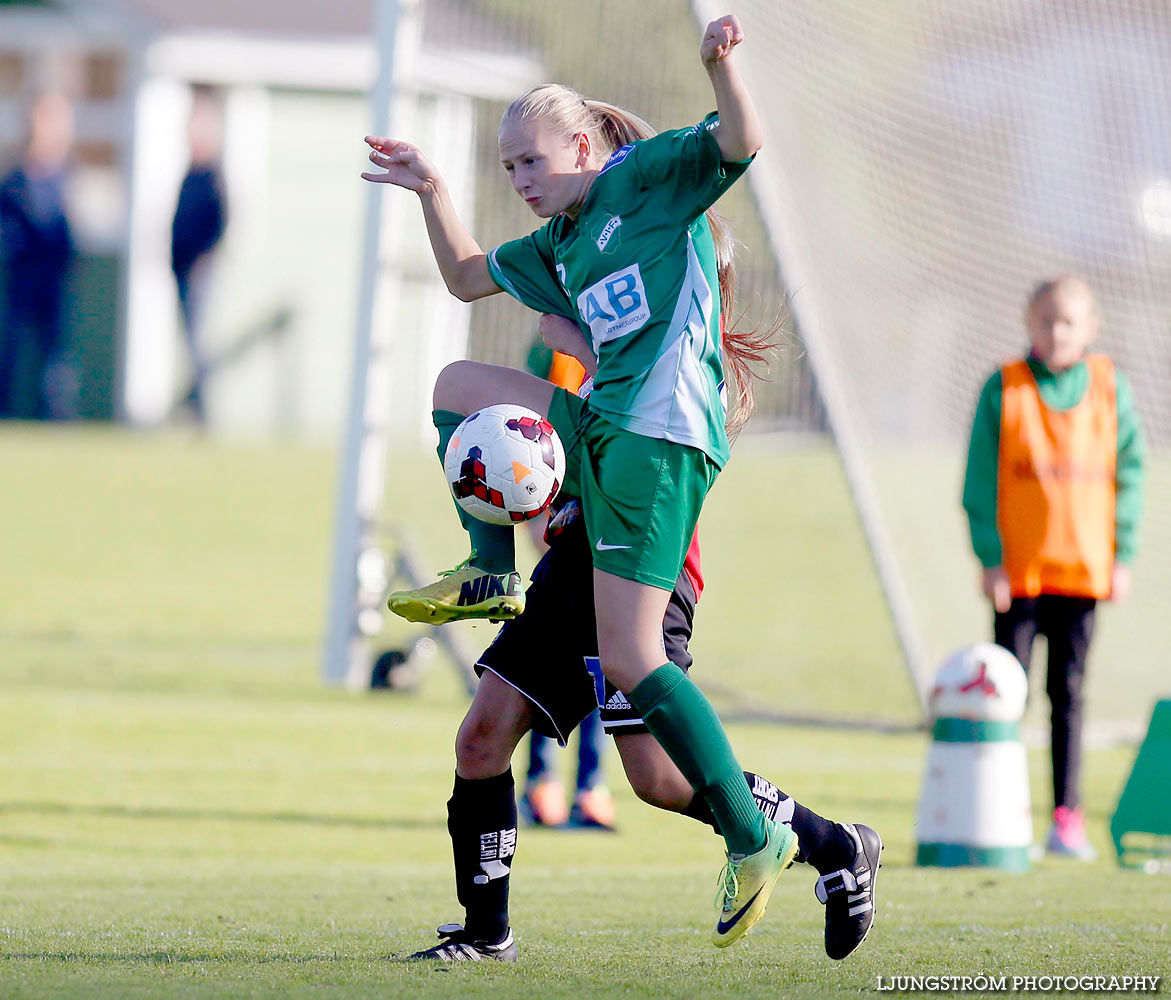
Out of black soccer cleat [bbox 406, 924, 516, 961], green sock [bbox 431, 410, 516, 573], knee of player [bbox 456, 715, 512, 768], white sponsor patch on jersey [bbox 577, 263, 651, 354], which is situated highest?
white sponsor patch on jersey [bbox 577, 263, 651, 354]

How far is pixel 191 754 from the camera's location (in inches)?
348

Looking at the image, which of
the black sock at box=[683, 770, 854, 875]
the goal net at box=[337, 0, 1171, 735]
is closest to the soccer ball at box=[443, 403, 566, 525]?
the black sock at box=[683, 770, 854, 875]

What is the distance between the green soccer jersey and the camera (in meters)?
3.91

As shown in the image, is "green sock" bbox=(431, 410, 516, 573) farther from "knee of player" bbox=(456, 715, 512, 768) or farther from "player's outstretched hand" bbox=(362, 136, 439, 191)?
"player's outstretched hand" bbox=(362, 136, 439, 191)

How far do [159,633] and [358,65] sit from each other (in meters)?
12.8

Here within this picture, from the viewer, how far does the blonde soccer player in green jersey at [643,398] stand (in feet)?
12.8

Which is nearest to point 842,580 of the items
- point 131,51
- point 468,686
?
point 468,686

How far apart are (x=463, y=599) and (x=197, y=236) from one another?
19.2 m

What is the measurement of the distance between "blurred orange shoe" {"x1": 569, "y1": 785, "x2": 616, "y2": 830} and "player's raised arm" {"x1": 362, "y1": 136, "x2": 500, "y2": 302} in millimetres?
3566

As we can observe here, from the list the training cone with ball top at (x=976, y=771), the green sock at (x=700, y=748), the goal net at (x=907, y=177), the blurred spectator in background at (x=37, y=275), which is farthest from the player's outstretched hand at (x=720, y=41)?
the blurred spectator in background at (x=37, y=275)

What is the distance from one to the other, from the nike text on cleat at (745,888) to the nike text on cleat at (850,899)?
0.94 feet

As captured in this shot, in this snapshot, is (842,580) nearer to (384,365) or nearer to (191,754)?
(384,365)

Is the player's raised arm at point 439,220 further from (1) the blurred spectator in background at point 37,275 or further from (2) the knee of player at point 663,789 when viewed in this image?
(1) the blurred spectator in background at point 37,275

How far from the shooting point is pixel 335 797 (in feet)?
26.6
